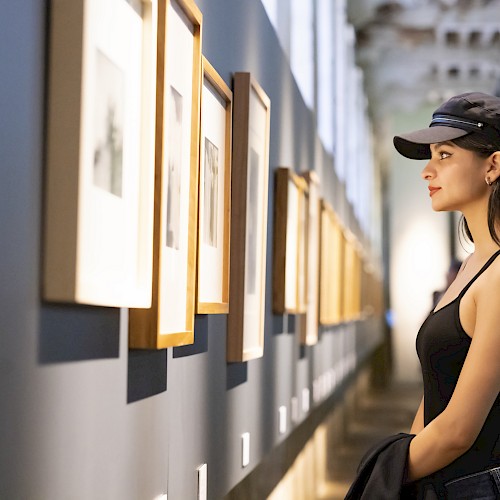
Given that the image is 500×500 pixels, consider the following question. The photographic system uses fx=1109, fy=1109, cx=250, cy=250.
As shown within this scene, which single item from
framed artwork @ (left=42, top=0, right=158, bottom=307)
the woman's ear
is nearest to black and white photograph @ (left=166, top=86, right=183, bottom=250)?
framed artwork @ (left=42, top=0, right=158, bottom=307)

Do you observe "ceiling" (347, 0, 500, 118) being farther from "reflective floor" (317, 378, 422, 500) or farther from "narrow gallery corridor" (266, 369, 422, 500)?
"reflective floor" (317, 378, 422, 500)

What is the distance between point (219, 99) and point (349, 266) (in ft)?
25.5

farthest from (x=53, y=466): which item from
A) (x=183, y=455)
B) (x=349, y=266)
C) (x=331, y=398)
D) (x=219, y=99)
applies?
(x=349, y=266)

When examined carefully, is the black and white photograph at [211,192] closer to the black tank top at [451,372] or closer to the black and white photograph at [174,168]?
the black and white photograph at [174,168]

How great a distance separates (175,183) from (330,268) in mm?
5877

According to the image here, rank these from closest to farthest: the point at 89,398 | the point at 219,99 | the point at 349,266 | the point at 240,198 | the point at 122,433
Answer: the point at 89,398
the point at 122,433
the point at 219,99
the point at 240,198
the point at 349,266

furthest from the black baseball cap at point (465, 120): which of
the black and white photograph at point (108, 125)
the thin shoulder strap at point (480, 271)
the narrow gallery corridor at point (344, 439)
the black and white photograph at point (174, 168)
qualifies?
the narrow gallery corridor at point (344, 439)

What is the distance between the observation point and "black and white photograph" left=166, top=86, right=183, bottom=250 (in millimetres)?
2471

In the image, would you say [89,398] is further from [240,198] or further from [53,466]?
[240,198]

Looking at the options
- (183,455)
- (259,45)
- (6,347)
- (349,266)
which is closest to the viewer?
(6,347)

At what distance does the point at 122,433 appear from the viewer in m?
2.18

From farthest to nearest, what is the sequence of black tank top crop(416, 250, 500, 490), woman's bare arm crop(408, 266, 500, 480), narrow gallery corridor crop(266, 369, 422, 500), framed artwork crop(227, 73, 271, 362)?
1. narrow gallery corridor crop(266, 369, 422, 500)
2. framed artwork crop(227, 73, 271, 362)
3. black tank top crop(416, 250, 500, 490)
4. woman's bare arm crop(408, 266, 500, 480)

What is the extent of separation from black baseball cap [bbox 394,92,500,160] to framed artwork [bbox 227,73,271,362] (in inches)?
50.7

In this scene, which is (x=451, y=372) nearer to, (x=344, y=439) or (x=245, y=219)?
(x=245, y=219)
